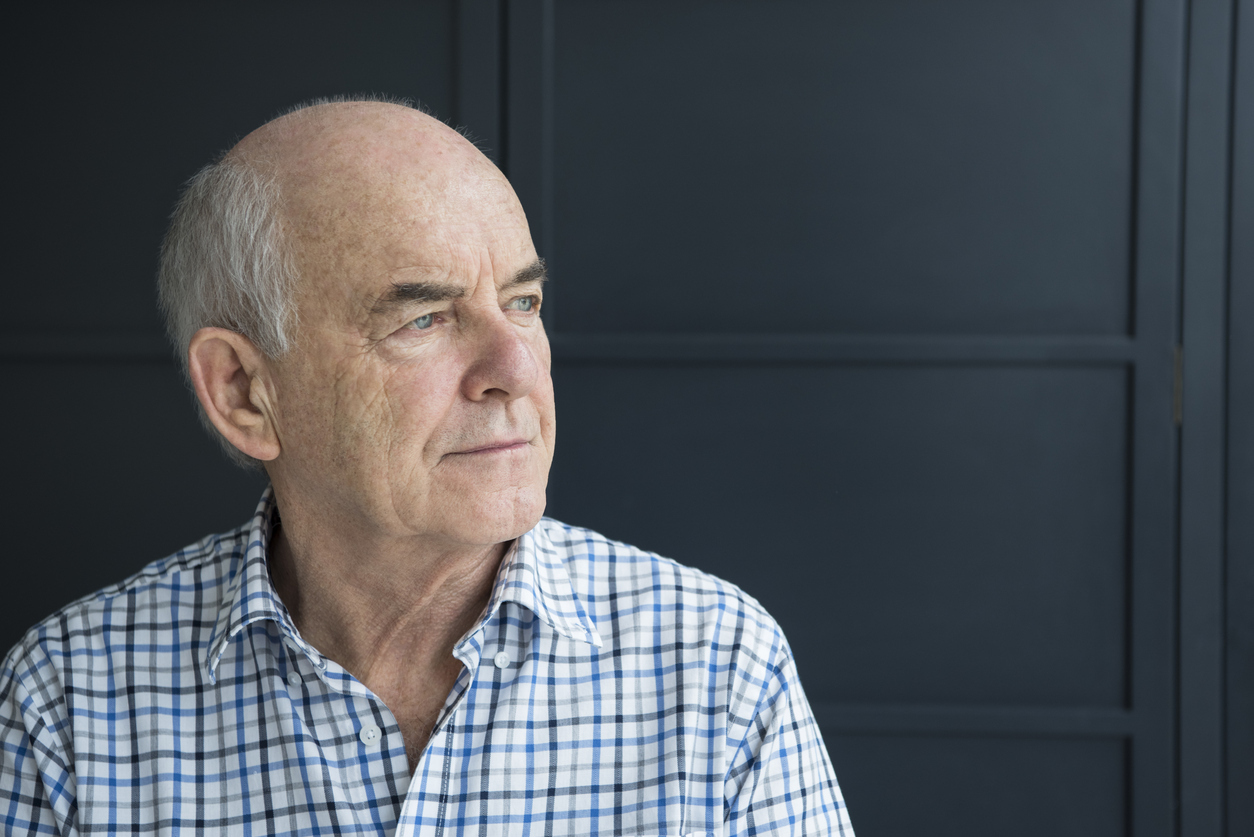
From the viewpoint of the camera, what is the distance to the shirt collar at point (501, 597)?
1.04m

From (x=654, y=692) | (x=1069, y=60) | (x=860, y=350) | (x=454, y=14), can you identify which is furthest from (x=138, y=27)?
(x=1069, y=60)

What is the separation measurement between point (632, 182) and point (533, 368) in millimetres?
905

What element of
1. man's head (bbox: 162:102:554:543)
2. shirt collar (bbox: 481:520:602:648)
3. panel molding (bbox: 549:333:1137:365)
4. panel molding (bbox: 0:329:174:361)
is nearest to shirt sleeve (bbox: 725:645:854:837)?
shirt collar (bbox: 481:520:602:648)

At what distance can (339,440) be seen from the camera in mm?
1002

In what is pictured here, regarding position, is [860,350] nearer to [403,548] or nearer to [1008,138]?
[1008,138]

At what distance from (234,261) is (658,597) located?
584mm

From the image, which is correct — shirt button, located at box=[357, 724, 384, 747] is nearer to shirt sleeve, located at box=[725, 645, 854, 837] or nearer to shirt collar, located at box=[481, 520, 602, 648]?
shirt collar, located at box=[481, 520, 602, 648]

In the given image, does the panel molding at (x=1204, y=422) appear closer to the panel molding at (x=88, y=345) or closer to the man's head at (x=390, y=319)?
the man's head at (x=390, y=319)

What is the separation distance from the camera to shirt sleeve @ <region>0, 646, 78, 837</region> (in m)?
1.03

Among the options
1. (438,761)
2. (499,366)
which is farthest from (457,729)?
(499,366)

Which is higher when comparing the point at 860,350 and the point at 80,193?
the point at 80,193

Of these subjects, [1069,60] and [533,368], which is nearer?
[533,368]

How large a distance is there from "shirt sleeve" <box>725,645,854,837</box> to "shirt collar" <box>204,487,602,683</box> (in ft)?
0.64

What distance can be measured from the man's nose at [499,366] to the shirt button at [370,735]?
358mm
